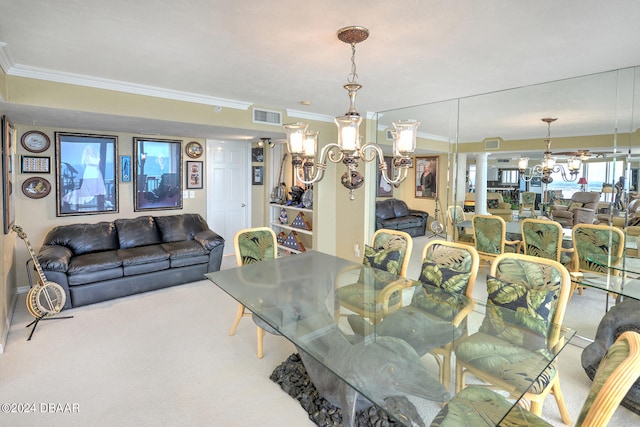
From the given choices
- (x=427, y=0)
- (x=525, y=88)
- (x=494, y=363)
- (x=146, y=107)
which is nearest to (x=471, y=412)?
(x=494, y=363)

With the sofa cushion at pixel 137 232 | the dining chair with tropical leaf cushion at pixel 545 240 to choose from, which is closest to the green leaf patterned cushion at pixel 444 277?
the dining chair with tropical leaf cushion at pixel 545 240

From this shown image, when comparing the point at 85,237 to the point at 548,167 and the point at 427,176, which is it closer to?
the point at 427,176

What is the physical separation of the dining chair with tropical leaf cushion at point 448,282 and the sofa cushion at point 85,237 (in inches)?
158

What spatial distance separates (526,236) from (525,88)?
152cm

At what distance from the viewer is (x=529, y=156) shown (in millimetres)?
3570

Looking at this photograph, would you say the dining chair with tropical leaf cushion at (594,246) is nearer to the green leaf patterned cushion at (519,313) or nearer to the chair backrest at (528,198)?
the chair backrest at (528,198)

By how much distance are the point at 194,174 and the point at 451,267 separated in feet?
14.5

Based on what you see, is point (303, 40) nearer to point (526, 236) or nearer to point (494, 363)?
point (494, 363)

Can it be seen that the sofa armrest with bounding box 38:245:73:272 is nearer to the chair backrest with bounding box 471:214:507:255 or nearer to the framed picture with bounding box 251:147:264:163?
the framed picture with bounding box 251:147:264:163

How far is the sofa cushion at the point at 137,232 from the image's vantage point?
4.62 metres

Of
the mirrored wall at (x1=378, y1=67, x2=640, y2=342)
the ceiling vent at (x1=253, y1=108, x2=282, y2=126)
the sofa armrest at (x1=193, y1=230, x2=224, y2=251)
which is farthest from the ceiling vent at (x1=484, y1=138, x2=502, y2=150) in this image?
the sofa armrest at (x1=193, y1=230, x2=224, y2=251)

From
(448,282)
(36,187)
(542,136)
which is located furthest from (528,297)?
(36,187)

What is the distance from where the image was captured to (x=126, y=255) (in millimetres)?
4137

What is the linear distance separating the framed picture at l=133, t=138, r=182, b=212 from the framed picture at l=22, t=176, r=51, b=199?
1025 mm
